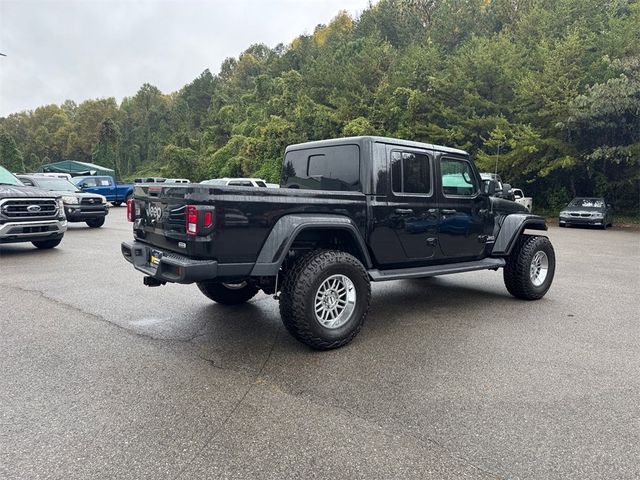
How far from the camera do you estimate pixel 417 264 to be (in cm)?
500

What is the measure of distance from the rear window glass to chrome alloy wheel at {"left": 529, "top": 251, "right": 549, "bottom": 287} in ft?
10.1

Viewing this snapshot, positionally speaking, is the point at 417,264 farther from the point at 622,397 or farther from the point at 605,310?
the point at 605,310

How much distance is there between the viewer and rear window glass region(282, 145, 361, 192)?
4.64 m

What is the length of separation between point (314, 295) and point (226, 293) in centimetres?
193

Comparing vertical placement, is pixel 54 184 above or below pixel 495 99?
below

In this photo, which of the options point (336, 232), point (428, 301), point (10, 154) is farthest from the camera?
point (10, 154)

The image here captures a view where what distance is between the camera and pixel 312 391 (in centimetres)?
324

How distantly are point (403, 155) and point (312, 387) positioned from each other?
8.82ft

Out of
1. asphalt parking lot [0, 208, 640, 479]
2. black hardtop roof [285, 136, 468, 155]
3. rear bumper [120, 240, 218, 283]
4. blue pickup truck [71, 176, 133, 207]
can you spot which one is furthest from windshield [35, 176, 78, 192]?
rear bumper [120, 240, 218, 283]

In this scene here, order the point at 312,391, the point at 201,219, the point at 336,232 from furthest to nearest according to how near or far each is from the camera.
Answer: the point at 336,232
the point at 201,219
the point at 312,391

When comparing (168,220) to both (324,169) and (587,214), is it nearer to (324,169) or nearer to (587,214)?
(324,169)

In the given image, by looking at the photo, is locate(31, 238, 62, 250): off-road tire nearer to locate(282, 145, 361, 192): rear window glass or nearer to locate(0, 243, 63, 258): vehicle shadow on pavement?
locate(0, 243, 63, 258): vehicle shadow on pavement

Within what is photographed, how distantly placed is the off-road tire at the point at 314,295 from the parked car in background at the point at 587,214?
58.2ft

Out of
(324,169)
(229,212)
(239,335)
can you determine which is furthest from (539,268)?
(229,212)
